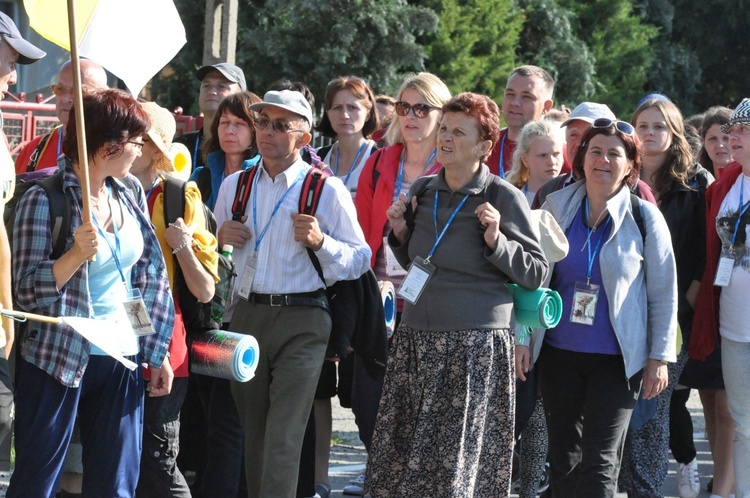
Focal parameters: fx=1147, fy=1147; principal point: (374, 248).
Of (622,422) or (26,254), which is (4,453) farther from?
(622,422)

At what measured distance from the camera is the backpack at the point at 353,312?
562 centimetres

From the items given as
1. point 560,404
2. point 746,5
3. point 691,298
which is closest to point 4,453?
point 560,404

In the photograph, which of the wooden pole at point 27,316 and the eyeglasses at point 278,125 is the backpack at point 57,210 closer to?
the wooden pole at point 27,316

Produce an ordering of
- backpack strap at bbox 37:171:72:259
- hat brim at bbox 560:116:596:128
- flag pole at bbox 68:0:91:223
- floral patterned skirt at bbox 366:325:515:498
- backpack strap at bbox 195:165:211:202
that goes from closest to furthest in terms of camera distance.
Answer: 1. flag pole at bbox 68:0:91:223
2. backpack strap at bbox 37:171:72:259
3. floral patterned skirt at bbox 366:325:515:498
4. backpack strap at bbox 195:165:211:202
5. hat brim at bbox 560:116:596:128

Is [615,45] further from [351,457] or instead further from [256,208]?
[256,208]

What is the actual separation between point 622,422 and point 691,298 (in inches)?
65.9

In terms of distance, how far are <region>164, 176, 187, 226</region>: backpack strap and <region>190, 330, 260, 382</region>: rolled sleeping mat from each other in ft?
1.82

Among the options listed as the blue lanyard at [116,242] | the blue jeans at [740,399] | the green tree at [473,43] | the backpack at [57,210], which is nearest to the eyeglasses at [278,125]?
the blue lanyard at [116,242]

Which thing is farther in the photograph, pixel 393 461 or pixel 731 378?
pixel 731 378

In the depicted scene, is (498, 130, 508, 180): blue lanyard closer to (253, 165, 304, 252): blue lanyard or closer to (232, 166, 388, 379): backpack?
(232, 166, 388, 379): backpack

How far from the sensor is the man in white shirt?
5.39 meters

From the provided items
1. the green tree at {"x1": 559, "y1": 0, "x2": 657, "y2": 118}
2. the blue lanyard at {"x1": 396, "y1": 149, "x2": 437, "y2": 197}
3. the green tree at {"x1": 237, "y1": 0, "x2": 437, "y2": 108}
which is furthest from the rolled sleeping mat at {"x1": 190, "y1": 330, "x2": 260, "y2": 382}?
the green tree at {"x1": 559, "y1": 0, "x2": 657, "y2": 118}

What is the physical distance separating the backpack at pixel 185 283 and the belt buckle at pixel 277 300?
23 centimetres

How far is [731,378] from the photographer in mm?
6168
